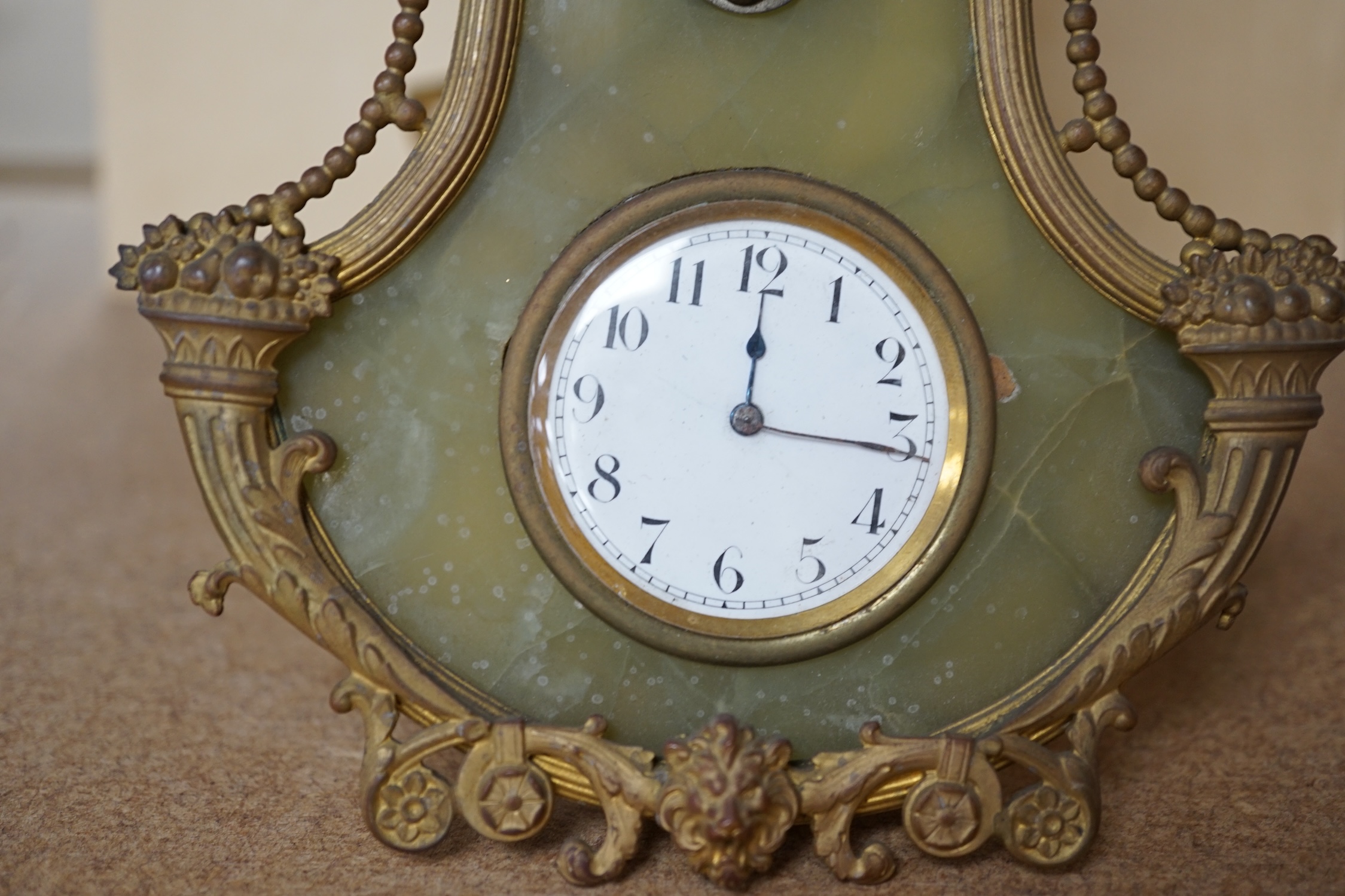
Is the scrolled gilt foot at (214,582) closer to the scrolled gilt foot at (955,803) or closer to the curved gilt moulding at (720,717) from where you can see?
the curved gilt moulding at (720,717)

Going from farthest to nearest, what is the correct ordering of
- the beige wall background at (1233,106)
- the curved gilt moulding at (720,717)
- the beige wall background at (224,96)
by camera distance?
the beige wall background at (224,96), the beige wall background at (1233,106), the curved gilt moulding at (720,717)

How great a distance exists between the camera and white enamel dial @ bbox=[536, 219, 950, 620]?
1141 mm

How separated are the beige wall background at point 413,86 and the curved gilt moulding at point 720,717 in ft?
3.70

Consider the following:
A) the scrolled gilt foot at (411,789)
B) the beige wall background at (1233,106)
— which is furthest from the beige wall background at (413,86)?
the scrolled gilt foot at (411,789)

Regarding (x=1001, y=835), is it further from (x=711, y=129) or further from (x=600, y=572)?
(x=711, y=129)

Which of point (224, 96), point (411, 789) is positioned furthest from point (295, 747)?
point (224, 96)

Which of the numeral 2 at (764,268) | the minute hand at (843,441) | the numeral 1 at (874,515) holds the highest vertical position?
the numeral 2 at (764,268)

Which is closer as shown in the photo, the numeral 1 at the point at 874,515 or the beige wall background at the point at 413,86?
the numeral 1 at the point at 874,515

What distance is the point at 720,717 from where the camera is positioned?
111 centimetres

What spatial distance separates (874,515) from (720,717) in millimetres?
235

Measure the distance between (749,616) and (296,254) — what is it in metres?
0.53

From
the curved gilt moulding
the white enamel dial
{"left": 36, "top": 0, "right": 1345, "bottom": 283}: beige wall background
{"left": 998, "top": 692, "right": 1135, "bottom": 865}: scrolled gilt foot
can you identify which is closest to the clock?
the white enamel dial

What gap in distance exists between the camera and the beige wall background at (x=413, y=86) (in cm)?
228

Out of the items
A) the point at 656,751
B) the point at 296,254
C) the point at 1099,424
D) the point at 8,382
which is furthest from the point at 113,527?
the point at 1099,424
